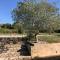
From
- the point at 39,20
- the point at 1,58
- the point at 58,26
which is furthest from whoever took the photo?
the point at 58,26

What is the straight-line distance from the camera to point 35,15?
15961 millimetres

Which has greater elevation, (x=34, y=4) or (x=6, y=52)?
(x=34, y=4)

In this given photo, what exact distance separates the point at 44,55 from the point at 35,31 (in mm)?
3924

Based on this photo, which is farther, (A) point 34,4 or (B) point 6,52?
(A) point 34,4

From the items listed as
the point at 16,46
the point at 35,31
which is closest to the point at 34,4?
the point at 35,31

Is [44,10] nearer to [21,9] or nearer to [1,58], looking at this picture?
[21,9]

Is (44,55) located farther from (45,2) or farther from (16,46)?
(45,2)

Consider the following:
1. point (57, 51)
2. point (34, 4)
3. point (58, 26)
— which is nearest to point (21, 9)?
point (34, 4)

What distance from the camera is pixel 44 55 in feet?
45.2

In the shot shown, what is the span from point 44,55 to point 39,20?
3.38 metres

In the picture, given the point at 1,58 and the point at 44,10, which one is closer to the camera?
the point at 1,58

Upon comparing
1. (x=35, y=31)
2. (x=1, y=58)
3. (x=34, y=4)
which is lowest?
(x=1, y=58)

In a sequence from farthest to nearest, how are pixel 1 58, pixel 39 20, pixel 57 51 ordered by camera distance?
pixel 39 20 → pixel 57 51 → pixel 1 58

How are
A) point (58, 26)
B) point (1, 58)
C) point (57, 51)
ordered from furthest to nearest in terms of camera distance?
point (58, 26) → point (57, 51) → point (1, 58)
